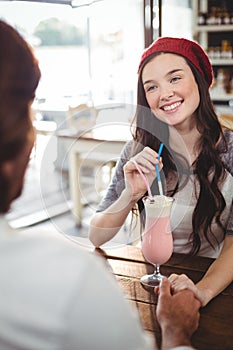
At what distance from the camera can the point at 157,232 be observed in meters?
1.28

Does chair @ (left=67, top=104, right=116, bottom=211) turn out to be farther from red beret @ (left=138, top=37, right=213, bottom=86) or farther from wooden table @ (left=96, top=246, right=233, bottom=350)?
wooden table @ (left=96, top=246, right=233, bottom=350)

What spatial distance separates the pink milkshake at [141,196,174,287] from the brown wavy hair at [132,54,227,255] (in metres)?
0.25

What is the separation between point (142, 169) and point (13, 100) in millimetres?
829

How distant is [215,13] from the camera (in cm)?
477

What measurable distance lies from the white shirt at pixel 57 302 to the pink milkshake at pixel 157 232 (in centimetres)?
66

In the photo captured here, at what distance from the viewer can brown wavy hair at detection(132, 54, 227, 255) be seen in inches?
63.6

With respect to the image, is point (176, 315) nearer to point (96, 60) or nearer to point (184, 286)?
point (184, 286)

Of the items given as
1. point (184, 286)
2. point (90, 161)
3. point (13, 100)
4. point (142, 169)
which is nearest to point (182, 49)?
point (142, 169)

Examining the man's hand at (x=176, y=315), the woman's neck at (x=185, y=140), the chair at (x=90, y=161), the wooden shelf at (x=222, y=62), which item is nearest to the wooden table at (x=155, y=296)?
the man's hand at (x=176, y=315)

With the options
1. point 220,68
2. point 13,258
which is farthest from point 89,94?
point 13,258

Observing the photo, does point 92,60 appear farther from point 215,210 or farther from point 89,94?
point 215,210

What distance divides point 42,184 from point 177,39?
0.65 metres

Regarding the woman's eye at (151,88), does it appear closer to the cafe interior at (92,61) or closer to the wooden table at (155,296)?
the wooden table at (155,296)

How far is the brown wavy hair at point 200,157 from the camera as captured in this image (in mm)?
1616
